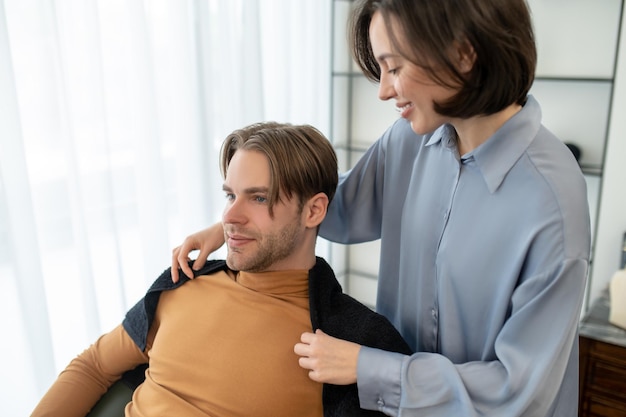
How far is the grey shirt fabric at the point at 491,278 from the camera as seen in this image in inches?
38.7

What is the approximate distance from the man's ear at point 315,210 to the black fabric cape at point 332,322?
0.39ft

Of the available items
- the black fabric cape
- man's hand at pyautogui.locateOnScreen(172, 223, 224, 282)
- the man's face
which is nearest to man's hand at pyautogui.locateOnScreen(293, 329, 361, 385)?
the black fabric cape

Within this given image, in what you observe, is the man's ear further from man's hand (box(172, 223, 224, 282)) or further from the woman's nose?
the woman's nose

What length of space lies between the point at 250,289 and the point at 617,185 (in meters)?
1.81

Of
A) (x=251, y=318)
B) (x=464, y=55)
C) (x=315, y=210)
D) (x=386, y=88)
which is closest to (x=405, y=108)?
(x=386, y=88)

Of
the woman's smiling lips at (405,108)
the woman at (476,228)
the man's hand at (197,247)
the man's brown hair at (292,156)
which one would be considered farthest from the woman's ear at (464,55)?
the man's hand at (197,247)

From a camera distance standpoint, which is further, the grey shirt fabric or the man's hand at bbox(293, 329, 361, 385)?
the man's hand at bbox(293, 329, 361, 385)

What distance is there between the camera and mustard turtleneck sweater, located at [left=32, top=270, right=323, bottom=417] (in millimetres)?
1247

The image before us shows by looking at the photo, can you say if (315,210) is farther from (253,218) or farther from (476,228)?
(476,228)

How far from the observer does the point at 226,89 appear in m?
2.37

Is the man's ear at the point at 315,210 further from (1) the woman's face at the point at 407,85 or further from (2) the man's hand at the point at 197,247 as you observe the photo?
(1) the woman's face at the point at 407,85

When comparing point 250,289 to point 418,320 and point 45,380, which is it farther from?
point 45,380

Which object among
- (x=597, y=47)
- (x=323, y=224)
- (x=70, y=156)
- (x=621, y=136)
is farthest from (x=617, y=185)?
(x=70, y=156)

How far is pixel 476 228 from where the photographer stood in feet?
3.65
